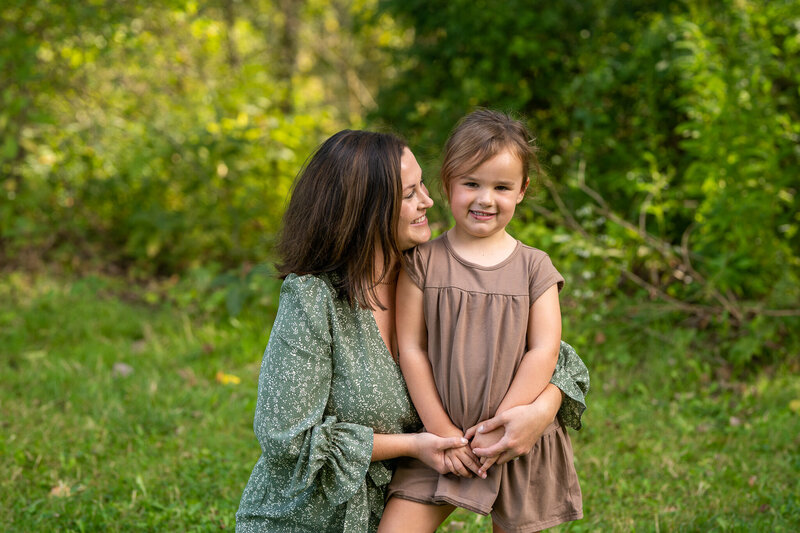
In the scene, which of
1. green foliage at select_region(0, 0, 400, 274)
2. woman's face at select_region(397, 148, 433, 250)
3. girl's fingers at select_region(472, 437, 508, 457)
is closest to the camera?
girl's fingers at select_region(472, 437, 508, 457)

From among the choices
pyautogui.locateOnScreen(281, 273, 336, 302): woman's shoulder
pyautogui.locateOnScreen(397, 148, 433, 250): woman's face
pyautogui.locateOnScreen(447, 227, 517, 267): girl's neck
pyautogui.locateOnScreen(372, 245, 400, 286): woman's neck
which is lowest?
pyautogui.locateOnScreen(281, 273, 336, 302): woman's shoulder

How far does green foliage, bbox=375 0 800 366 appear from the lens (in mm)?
4438

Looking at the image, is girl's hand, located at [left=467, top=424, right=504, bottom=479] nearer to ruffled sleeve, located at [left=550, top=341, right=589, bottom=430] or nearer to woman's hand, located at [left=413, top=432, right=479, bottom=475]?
woman's hand, located at [left=413, top=432, right=479, bottom=475]

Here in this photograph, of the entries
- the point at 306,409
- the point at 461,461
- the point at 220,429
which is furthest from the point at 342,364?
the point at 220,429

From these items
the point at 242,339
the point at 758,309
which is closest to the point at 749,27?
the point at 758,309

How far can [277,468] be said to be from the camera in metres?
2.10

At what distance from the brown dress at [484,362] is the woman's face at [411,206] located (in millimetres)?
51

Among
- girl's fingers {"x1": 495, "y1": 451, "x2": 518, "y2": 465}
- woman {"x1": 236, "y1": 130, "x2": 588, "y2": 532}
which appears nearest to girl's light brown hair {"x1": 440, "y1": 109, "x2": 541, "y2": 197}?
woman {"x1": 236, "y1": 130, "x2": 588, "y2": 532}

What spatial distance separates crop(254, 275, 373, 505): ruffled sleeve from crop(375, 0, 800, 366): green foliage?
166 cm

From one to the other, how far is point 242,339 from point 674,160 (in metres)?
3.19

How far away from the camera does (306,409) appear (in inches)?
78.6

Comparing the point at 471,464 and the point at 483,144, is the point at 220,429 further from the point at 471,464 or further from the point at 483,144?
the point at 483,144

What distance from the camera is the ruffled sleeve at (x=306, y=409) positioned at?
1.98 metres

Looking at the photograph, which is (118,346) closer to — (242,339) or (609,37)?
(242,339)
